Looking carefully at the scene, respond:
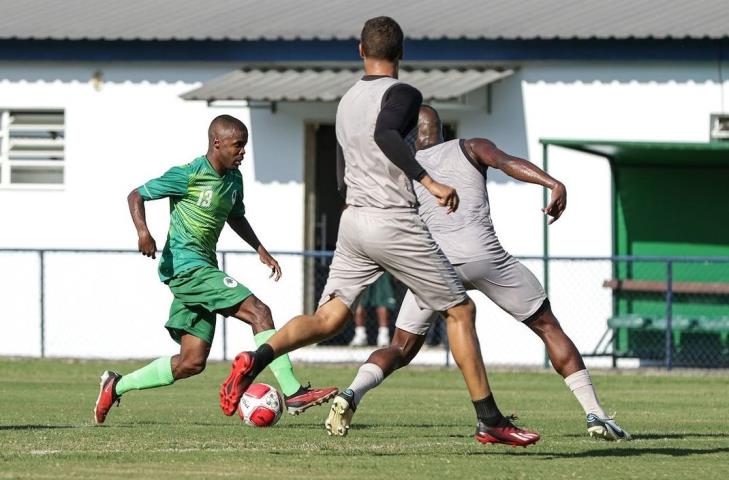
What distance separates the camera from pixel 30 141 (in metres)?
23.8

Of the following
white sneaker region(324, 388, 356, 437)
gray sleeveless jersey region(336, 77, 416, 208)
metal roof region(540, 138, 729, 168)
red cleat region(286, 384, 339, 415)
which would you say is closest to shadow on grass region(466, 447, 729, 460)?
white sneaker region(324, 388, 356, 437)

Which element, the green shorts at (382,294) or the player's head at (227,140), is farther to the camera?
the green shorts at (382,294)

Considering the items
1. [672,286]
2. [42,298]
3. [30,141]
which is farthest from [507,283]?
[30,141]

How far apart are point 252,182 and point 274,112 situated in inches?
39.0

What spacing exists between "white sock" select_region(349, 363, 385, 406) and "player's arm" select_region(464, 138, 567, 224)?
134 cm

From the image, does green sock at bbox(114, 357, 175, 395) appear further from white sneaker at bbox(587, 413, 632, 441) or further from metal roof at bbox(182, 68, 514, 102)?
metal roof at bbox(182, 68, 514, 102)

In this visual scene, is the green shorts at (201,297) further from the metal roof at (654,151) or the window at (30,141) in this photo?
the window at (30,141)

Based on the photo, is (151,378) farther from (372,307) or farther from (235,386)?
(372,307)

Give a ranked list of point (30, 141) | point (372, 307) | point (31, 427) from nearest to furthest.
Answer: point (31, 427)
point (372, 307)
point (30, 141)

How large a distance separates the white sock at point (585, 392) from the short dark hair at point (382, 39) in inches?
90.8

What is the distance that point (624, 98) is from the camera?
21844mm

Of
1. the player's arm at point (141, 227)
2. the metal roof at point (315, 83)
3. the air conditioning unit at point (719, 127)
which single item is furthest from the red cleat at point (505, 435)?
the air conditioning unit at point (719, 127)

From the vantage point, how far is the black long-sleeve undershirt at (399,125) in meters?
8.57

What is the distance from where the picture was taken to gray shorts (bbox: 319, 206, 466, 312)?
29.2ft
